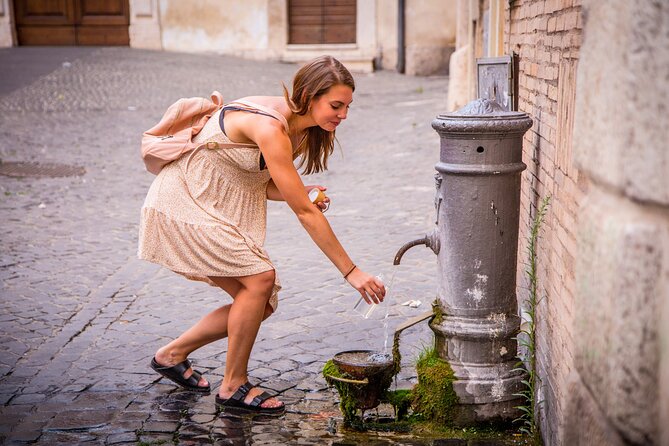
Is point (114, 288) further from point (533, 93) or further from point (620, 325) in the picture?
point (620, 325)

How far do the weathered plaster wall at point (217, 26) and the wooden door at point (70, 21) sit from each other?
1.14m

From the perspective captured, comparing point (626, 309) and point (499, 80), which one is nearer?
point (626, 309)

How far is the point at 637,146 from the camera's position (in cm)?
151

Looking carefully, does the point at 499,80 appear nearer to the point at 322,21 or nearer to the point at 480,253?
the point at 480,253

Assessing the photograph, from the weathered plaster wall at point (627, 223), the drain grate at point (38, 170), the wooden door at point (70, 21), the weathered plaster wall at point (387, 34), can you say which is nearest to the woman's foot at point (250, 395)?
the weathered plaster wall at point (627, 223)

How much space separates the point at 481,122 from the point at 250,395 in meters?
1.59

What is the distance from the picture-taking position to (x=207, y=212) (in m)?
3.88

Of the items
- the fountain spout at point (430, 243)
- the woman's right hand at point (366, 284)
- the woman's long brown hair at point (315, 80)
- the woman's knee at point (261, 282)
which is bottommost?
the woman's knee at point (261, 282)

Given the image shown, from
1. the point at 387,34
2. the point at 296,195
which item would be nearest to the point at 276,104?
the point at 296,195

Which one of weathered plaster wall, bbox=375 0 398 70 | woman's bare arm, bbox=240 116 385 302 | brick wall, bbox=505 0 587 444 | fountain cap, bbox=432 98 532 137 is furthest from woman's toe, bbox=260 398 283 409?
weathered plaster wall, bbox=375 0 398 70

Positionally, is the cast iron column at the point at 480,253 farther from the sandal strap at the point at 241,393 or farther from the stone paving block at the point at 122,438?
the stone paving block at the point at 122,438

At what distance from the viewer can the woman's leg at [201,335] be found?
4168 millimetres

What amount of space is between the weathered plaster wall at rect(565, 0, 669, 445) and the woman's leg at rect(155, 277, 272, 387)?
2.54m

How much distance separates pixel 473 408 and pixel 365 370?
18.7 inches
